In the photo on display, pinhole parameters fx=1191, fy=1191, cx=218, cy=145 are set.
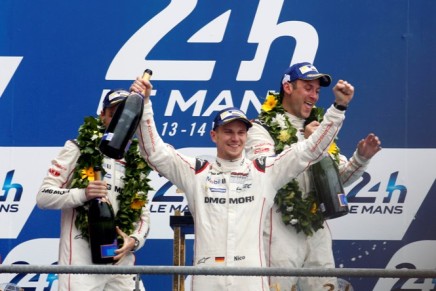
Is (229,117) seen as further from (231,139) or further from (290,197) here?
(290,197)

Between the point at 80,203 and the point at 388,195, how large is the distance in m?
2.15

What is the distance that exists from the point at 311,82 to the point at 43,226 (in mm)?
2147

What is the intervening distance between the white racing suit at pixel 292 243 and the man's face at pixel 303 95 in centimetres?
13

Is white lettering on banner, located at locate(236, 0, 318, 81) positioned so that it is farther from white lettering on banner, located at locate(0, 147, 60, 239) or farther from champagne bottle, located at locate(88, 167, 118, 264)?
champagne bottle, located at locate(88, 167, 118, 264)

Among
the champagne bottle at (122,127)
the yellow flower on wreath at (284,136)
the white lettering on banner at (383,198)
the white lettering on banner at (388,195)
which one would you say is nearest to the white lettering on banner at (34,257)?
the white lettering on banner at (383,198)

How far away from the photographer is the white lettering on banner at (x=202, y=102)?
7457mm

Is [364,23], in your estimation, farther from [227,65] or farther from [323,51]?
[227,65]

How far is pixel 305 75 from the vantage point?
6.30 metres

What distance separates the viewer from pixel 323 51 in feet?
24.7

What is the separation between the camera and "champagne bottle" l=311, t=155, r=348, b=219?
607 cm

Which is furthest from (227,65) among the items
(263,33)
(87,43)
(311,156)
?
(311,156)

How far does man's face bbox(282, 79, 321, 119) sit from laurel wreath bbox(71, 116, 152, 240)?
0.91 m

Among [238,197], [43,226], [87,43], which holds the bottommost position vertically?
[238,197]

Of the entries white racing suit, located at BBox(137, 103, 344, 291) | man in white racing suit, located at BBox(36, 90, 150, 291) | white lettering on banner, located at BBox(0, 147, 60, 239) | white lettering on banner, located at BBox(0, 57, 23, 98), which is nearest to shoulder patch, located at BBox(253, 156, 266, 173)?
white racing suit, located at BBox(137, 103, 344, 291)
